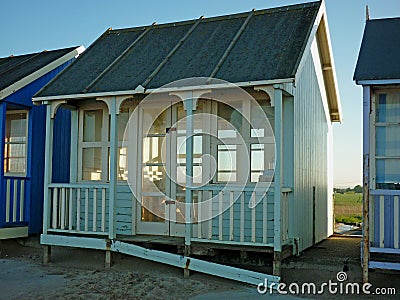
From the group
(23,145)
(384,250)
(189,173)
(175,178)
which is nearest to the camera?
(384,250)

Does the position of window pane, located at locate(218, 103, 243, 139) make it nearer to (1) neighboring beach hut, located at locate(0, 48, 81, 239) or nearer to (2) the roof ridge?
(2) the roof ridge

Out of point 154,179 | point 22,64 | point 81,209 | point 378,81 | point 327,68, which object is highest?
point 22,64

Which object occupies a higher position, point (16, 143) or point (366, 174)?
point (16, 143)

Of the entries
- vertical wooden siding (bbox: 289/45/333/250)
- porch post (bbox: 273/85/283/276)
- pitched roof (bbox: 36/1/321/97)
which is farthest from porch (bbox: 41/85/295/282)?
vertical wooden siding (bbox: 289/45/333/250)

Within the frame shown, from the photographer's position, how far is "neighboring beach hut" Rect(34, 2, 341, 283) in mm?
8445

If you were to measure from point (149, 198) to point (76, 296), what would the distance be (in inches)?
113

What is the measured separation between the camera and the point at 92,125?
10.6 metres

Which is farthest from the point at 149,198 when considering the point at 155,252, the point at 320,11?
the point at 320,11

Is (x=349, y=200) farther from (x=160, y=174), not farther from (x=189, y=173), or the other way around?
(x=189, y=173)

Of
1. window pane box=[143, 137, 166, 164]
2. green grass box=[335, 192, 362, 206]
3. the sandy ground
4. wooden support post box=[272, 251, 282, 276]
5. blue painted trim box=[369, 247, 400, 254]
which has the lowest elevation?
green grass box=[335, 192, 362, 206]

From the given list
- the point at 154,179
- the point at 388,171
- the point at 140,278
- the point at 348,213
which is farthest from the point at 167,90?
the point at 348,213

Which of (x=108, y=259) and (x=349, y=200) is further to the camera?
(x=349, y=200)

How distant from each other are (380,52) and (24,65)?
8449mm

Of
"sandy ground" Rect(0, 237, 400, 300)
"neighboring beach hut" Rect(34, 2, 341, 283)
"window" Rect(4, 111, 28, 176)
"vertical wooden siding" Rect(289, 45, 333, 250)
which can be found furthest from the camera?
"window" Rect(4, 111, 28, 176)
